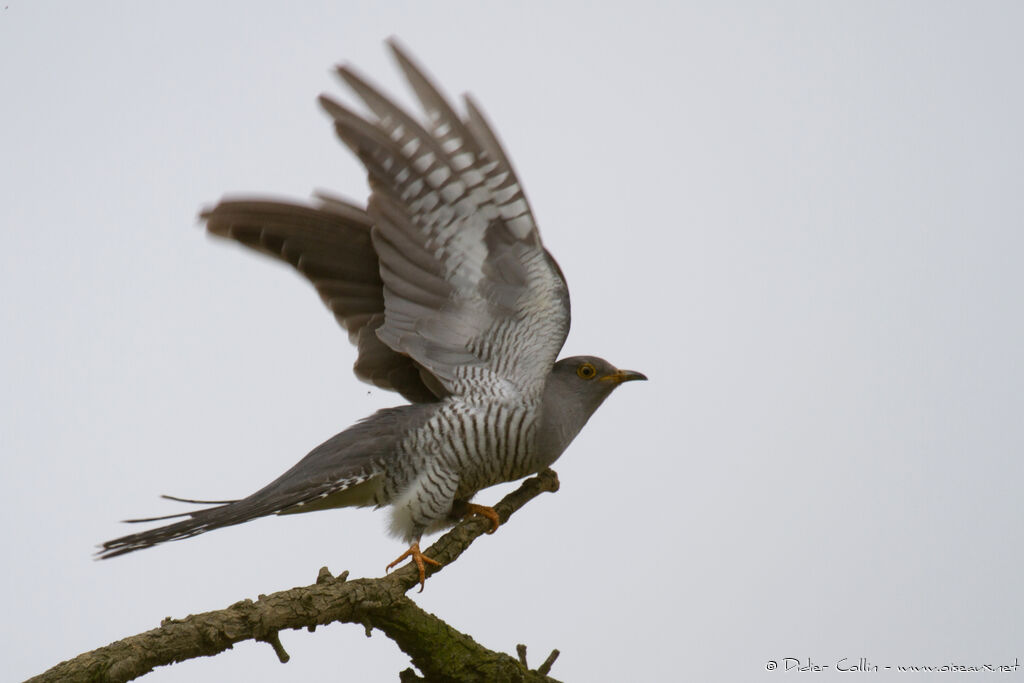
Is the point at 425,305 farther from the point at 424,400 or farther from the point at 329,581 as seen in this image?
the point at 329,581

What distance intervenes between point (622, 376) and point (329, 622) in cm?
222

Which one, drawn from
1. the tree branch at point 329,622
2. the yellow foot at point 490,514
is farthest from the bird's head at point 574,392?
the tree branch at point 329,622

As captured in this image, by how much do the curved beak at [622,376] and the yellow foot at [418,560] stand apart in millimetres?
1364

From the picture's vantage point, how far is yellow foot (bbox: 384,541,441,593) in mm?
3846

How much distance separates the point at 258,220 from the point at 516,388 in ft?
4.48

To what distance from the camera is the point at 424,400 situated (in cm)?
472

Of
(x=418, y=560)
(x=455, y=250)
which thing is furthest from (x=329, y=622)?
(x=455, y=250)

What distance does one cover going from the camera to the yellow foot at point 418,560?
3.85m

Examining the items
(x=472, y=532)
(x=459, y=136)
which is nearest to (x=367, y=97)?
(x=459, y=136)

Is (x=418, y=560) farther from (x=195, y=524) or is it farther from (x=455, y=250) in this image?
(x=455, y=250)

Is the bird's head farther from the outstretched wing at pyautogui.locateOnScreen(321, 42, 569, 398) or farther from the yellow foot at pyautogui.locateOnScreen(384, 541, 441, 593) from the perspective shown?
the yellow foot at pyautogui.locateOnScreen(384, 541, 441, 593)

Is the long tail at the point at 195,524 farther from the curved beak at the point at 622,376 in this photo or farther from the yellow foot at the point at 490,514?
the curved beak at the point at 622,376

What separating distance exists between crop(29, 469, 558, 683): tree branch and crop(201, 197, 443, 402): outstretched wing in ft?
3.04

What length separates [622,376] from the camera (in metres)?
4.97
